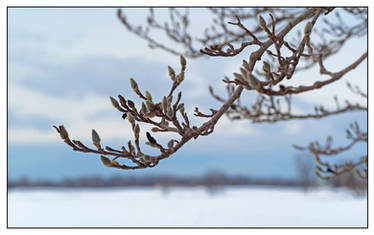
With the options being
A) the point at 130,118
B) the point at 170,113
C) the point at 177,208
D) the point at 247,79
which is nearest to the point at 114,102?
the point at 130,118

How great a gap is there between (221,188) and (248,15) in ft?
44.3

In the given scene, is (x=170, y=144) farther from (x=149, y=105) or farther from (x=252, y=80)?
(x=252, y=80)

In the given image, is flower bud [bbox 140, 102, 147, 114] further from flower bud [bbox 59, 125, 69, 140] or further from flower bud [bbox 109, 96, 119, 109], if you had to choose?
flower bud [bbox 59, 125, 69, 140]

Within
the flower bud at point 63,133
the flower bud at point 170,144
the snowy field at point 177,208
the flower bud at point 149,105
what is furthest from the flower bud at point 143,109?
the snowy field at point 177,208

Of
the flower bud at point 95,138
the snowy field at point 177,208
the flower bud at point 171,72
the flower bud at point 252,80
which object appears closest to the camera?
the flower bud at point 252,80

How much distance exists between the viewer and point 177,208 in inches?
464

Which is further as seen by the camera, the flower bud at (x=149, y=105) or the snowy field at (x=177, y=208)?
the snowy field at (x=177, y=208)

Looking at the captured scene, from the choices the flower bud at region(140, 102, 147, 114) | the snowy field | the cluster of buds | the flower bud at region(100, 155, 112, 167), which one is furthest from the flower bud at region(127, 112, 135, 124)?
the snowy field

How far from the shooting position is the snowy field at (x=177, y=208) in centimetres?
915

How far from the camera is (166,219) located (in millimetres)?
9664

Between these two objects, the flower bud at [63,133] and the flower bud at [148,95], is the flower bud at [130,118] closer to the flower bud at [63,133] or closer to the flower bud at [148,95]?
the flower bud at [148,95]

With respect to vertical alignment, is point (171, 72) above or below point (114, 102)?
above
